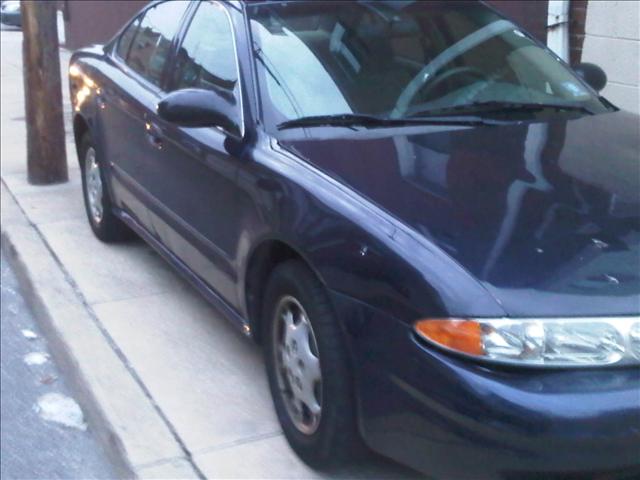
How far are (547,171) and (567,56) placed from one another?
3.75 metres

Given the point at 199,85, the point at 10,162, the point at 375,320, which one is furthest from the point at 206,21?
the point at 10,162

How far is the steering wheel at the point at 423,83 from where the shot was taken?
4387 mm

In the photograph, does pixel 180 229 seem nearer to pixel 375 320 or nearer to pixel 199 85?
pixel 199 85

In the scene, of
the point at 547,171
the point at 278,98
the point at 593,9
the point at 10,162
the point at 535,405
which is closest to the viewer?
the point at 535,405

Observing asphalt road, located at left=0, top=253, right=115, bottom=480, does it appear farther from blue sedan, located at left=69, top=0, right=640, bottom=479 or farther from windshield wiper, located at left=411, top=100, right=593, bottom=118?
windshield wiper, located at left=411, top=100, right=593, bottom=118

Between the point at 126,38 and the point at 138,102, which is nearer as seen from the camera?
the point at 138,102

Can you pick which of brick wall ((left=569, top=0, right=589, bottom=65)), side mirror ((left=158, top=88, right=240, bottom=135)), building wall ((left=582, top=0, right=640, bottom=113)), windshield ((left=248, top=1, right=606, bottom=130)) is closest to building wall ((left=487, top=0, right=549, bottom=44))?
brick wall ((left=569, top=0, right=589, bottom=65))

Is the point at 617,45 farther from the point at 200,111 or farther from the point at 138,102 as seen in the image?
the point at 200,111

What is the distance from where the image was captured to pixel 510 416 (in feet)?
9.66

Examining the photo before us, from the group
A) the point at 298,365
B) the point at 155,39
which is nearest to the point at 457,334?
the point at 298,365

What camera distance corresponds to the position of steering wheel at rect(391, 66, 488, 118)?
439 centimetres

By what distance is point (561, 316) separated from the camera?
9.88 feet

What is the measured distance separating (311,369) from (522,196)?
0.93m

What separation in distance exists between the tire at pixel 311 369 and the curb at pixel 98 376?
0.41 metres
